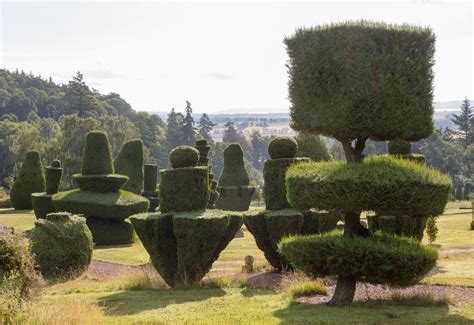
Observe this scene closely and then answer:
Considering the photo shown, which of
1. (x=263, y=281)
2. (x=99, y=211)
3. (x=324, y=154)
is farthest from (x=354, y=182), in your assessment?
(x=99, y=211)

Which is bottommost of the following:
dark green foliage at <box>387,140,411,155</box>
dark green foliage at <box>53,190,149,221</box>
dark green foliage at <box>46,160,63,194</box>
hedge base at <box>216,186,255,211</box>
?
hedge base at <box>216,186,255,211</box>

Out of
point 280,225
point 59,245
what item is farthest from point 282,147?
point 59,245

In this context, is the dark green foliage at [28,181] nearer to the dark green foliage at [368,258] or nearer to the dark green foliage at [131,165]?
the dark green foliage at [131,165]

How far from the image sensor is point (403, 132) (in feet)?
39.1

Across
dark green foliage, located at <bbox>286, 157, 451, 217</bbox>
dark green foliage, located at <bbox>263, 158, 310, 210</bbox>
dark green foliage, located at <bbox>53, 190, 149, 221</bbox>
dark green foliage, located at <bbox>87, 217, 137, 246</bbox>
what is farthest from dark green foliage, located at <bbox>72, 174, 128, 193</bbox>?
dark green foliage, located at <bbox>286, 157, 451, 217</bbox>

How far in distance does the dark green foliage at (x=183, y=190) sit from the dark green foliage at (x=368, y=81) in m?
5.04

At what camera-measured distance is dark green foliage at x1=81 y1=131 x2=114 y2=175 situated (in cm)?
2889

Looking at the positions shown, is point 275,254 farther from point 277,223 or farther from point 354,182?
point 354,182

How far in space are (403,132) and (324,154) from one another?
1540cm

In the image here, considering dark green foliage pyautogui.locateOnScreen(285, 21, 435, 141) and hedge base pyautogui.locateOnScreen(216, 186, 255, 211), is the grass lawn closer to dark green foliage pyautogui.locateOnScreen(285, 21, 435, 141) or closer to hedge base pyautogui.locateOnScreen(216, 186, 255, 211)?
dark green foliage pyautogui.locateOnScreen(285, 21, 435, 141)

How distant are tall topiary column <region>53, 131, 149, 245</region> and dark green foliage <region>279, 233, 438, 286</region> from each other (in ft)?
57.0

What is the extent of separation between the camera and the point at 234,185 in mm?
41406

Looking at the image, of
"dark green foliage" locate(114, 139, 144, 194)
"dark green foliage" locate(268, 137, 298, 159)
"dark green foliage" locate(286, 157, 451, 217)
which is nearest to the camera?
"dark green foliage" locate(286, 157, 451, 217)

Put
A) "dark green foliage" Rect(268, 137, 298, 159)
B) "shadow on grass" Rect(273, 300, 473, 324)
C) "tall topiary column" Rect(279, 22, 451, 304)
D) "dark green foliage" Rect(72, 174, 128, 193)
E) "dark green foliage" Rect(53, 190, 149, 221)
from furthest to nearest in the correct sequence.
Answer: "dark green foliage" Rect(72, 174, 128, 193)
"dark green foliage" Rect(53, 190, 149, 221)
"dark green foliage" Rect(268, 137, 298, 159)
"tall topiary column" Rect(279, 22, 451, 304)
"shadow on grass" Rect(273, 300, 473, 324)
